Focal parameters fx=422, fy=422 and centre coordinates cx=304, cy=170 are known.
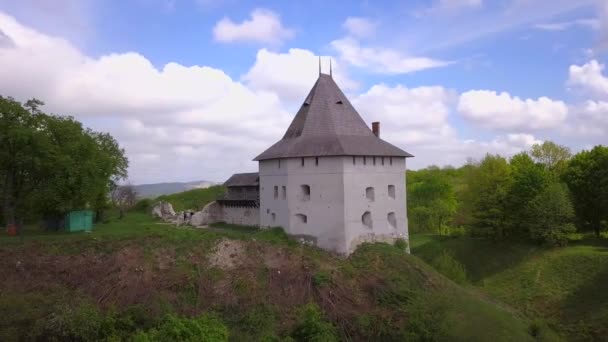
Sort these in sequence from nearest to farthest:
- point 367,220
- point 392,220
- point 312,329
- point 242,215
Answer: point 312,329 < point 367,220 < point 392,220 < point 242,215

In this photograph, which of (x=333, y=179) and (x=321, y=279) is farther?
(x=333, y=179)

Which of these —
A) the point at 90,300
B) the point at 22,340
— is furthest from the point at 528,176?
the point at 22,340

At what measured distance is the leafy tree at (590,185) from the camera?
2886 cm

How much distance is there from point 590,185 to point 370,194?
1758 cm

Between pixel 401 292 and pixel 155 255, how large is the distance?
1139 centimetres

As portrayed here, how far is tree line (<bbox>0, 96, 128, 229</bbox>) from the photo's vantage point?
20.8m

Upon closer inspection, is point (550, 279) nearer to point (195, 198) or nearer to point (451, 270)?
point (451, 270)

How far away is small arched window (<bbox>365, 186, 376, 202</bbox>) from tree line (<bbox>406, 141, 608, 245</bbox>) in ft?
37.3

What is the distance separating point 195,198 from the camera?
4144 centimetres

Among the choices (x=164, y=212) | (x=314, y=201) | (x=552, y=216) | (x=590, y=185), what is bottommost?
(x=552, y=216)

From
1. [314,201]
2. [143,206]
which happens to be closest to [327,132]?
[314,201]

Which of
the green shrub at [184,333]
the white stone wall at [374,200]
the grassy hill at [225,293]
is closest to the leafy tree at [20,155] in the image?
the grassy hill at [225,293]

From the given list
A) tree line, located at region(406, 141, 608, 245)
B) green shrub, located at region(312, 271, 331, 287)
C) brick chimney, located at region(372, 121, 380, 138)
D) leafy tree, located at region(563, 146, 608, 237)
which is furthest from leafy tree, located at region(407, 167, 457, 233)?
green shrub, located at region(312, 271, 331, 287)

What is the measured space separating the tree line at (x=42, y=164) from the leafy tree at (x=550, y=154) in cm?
3386
